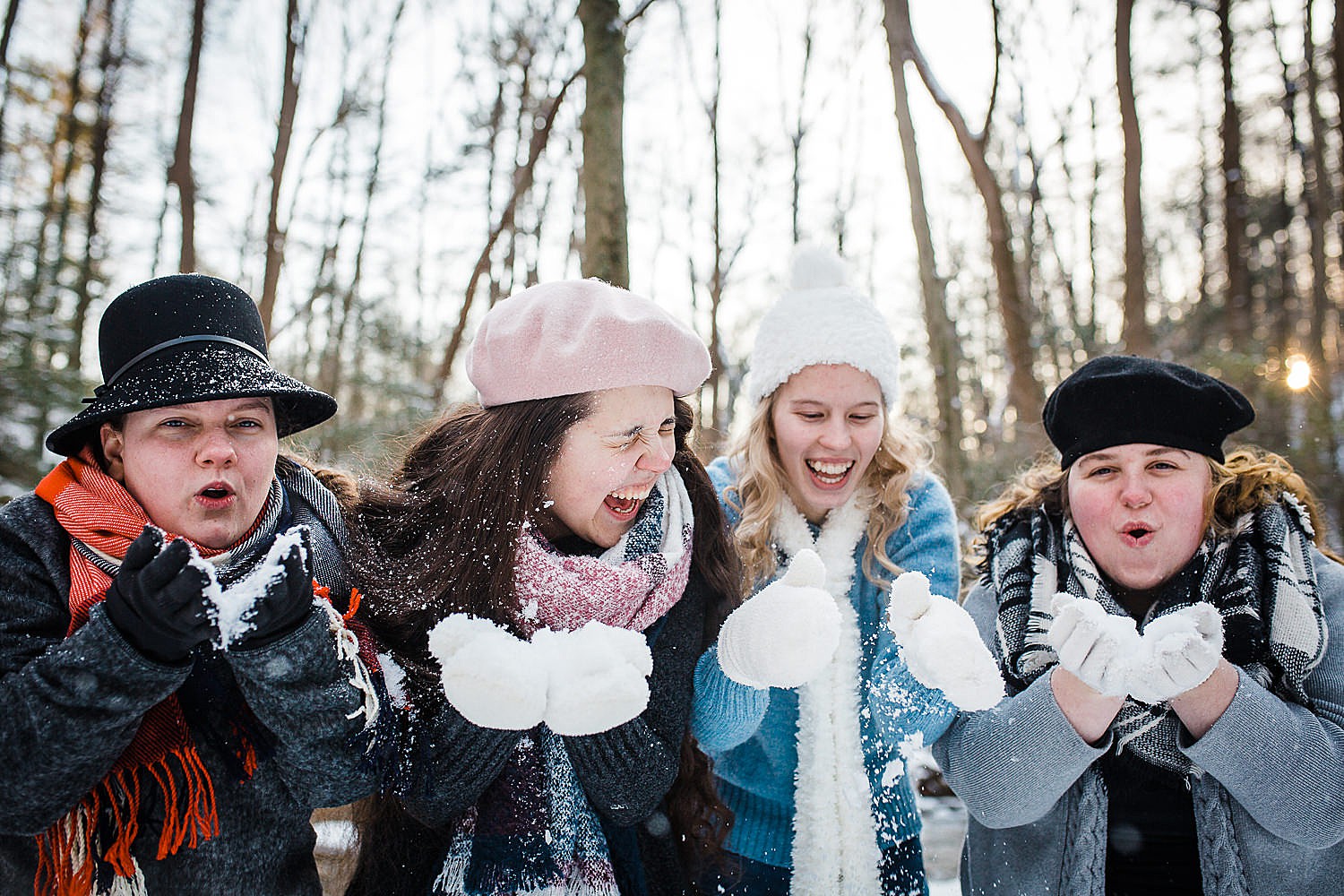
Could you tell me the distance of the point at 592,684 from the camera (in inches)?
54.0

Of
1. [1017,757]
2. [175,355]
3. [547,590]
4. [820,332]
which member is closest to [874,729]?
[1017,757]

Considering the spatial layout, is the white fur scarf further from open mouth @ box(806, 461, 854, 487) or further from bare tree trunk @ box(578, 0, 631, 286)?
bare tree trunk @ box(578, 0, 631, 286)

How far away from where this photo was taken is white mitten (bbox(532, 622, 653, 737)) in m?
1.37

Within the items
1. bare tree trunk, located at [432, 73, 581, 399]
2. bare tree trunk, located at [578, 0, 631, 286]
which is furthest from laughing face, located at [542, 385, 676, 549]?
bare tree trunk, located at [432, 73, 581, 399]

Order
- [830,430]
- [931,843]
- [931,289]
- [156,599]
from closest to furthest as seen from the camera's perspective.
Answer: [156,599] < [830,430] < [931,843] < [931,289]

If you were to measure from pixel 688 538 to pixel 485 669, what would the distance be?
66 cm

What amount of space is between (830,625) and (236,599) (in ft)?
3.55

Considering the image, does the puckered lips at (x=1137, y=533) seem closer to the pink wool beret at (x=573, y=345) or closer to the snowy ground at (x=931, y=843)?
the pink wool beret at (x=573, y=345)

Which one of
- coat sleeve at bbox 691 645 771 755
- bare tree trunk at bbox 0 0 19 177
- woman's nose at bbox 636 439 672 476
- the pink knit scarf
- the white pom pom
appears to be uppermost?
bare tree trunk at bbox 0 0 19 177

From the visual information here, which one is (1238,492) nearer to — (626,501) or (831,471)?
(831,471)

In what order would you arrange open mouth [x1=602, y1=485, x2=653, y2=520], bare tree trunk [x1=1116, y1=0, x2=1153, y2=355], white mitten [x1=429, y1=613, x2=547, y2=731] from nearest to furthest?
white mitten [x1=429, y1=613, x2=547, y2=731], open mouth [x1=602, y1=485, x2=653, y2=520], bare tree trunk [x1=1116, y1=0, x2=1153, y2=355]

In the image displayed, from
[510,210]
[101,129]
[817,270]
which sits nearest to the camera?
[817,270]

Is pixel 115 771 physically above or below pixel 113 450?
below

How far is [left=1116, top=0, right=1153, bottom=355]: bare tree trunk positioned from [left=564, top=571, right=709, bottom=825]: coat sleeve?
5275 mm
